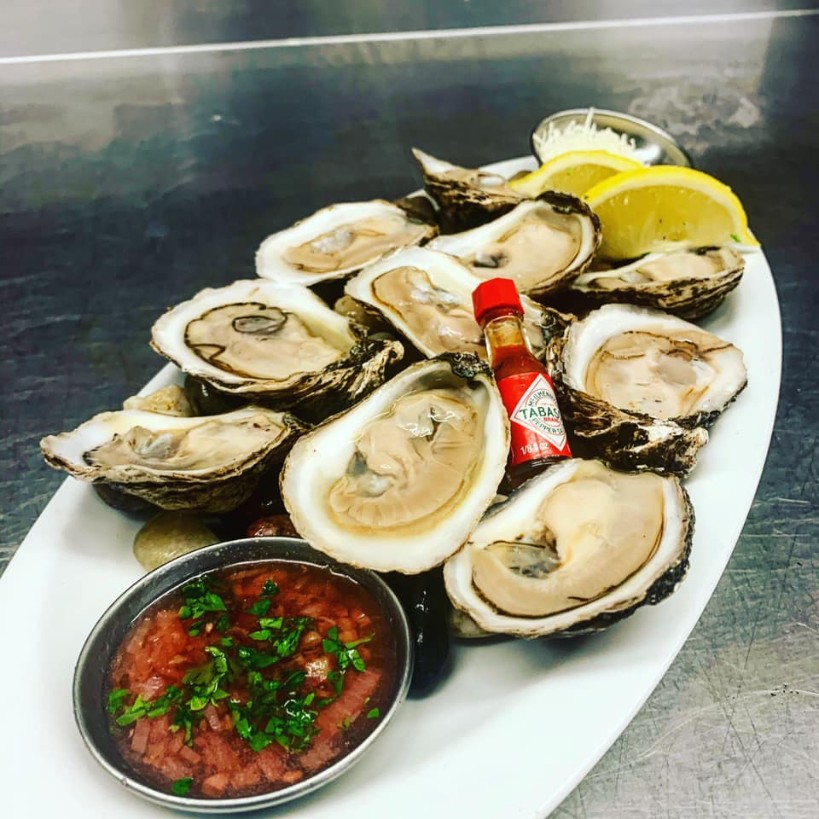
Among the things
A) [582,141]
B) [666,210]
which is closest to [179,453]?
[666,210]

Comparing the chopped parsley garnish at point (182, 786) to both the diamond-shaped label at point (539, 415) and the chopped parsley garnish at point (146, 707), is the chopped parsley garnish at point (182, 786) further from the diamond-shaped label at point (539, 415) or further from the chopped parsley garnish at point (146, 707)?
the diamond-shaped label at point (539, 415)

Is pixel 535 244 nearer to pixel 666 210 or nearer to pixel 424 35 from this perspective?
pixel 666 210

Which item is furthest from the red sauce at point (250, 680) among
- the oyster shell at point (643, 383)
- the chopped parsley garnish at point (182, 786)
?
the oyster shell at point (643, 383)

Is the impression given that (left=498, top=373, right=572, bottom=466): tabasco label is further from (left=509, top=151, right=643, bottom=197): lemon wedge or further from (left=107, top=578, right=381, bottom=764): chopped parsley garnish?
(left=509, top=151, right=643, bottom=197): lemon wedge

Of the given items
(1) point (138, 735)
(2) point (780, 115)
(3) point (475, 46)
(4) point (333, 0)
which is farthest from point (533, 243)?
(4) point (333, 0)

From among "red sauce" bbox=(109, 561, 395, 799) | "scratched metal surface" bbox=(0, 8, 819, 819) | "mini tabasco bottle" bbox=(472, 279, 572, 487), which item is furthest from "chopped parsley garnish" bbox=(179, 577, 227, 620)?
"scratched metal surface" bbox=(0, 8, 819, 819)

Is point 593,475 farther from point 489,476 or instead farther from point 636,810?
point 636,810
